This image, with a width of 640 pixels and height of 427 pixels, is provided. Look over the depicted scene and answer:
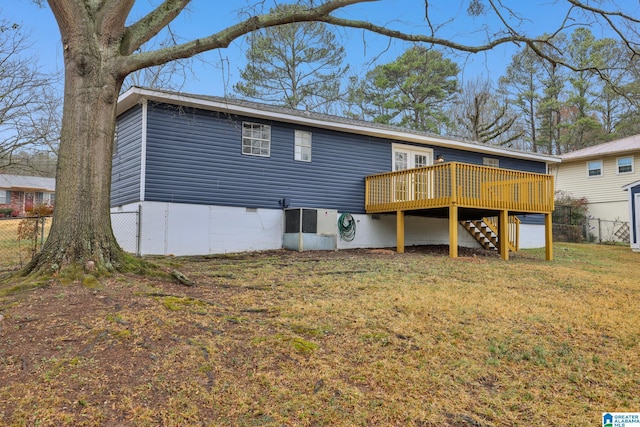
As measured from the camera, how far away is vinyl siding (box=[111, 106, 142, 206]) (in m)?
10.0

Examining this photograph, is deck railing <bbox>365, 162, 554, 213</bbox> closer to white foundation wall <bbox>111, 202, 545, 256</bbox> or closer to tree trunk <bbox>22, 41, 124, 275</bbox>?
white foundation wall <bbox>111, 202, 545, 256</bbox>

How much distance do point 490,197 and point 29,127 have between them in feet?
45.9

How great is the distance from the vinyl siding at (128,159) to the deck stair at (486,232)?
9.90m

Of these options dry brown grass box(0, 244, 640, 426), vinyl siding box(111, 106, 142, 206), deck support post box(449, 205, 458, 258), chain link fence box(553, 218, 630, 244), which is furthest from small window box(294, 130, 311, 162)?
chain link fence box(553, 218, 630, 244)

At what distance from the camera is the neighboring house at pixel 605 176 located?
1975 centimetres


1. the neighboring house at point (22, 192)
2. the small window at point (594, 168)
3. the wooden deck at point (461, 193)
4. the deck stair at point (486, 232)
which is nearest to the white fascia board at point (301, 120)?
the wooden deck at point (461, 193)

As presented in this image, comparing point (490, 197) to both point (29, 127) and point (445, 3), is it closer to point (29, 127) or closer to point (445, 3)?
point (445, 3)

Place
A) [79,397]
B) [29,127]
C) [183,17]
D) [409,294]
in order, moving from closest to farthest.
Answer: [79,397] → [409,294] → [183,17] → [29,127]

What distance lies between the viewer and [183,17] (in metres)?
6.90

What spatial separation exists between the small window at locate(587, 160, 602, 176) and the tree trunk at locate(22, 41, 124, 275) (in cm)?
2217

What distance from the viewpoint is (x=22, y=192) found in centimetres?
3058

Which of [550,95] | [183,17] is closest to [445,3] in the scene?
[183,17]
